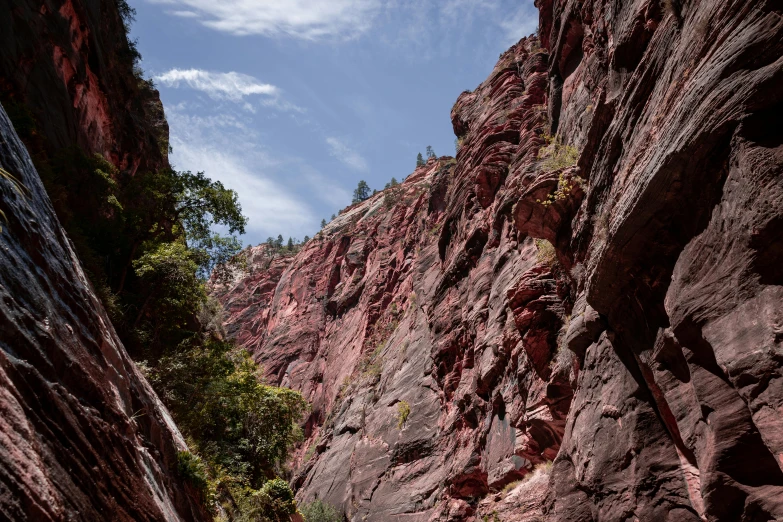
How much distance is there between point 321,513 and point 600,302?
23.8 m

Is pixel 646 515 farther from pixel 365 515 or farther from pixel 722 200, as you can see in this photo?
pixel 365 515

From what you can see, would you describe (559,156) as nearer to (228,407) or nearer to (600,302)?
(600,302)

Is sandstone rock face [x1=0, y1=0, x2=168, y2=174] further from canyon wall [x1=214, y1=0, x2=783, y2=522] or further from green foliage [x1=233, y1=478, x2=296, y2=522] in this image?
canyon wall [x1=214, y1=0, x2=783, y2=522]

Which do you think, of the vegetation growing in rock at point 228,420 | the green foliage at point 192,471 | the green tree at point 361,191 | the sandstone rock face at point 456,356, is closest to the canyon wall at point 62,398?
the green foliage at point 192,471

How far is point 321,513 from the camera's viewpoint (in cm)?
2959

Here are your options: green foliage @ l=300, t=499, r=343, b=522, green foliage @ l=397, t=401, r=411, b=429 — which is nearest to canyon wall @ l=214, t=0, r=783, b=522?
green foliage @ l=397, t=401, r=411, b=429

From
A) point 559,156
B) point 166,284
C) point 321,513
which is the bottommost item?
Result: point 321,513

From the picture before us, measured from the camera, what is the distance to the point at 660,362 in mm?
9812

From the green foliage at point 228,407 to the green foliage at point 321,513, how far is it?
4.38 m

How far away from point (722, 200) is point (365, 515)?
2380 cm

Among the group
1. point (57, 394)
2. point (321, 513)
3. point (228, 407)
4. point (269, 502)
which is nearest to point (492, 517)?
point (269, 502)

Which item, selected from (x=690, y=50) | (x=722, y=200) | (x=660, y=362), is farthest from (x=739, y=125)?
(x=660, y=362)

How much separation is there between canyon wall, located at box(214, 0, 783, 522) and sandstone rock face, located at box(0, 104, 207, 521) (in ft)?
27.3

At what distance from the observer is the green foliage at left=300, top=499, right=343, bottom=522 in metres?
29.1
